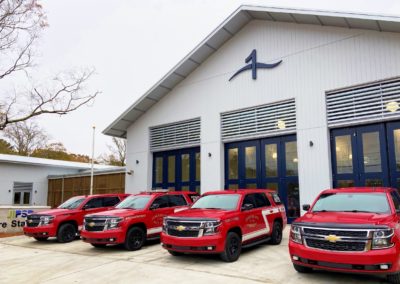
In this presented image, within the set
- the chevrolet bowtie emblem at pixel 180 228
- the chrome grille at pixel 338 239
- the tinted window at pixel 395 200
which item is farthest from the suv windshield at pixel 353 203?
the chevrolet bowtie emblem at pixel 180 228

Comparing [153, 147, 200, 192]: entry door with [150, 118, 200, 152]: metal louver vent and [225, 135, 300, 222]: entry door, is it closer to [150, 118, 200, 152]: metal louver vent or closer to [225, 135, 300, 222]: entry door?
[150, 118, 200, 152]: metal louver vent

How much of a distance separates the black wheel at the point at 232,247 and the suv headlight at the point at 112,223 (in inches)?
141

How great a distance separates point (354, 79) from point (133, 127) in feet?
42.4

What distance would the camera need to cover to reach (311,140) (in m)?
14.5

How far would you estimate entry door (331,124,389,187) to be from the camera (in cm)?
1305

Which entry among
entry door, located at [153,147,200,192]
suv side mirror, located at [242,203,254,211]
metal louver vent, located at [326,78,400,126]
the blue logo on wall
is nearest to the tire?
suv side mirror, located at [242,203,254,211]

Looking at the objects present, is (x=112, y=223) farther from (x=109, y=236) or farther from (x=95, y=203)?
(x=95, y=203)

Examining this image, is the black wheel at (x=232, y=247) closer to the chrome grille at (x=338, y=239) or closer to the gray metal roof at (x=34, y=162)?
the chrome grille at (x=338, y=239)

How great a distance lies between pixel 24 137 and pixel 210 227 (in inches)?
1900

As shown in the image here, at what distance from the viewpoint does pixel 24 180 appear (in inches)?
1235

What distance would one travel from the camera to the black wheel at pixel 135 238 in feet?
35.1

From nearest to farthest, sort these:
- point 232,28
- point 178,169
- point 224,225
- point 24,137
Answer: point 224,225
point 232,28
point 178,169
point 24,137

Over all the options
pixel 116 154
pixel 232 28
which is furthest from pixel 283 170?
pixel 116 154

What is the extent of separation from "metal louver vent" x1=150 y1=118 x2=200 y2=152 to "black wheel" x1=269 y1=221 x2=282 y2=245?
830 cm
